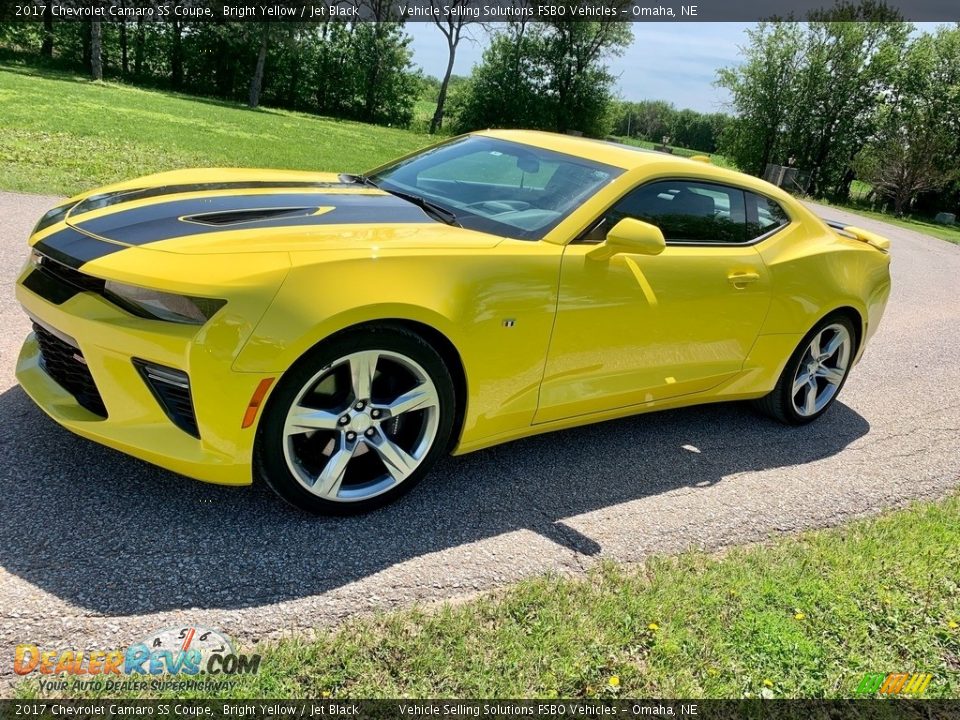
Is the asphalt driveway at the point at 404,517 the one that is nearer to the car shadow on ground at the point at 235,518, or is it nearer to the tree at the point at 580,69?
the car shadow on ground at the point at 235,518

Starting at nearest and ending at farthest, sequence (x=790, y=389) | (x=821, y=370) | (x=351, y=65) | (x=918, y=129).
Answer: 1. (x=790, y=389)
2. (x=821, y=370)
3. (x=918, y=129)
4. (x=351, y=65)

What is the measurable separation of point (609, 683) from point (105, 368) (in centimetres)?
199

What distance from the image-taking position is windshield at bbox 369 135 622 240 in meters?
3.36

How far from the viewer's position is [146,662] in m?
2.09

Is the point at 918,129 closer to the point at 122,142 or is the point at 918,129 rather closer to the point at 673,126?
the point at 122,142

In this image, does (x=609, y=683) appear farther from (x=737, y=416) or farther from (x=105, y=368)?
(x=737, y=416)

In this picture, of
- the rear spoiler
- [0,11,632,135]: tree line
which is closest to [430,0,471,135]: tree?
[0,11,632,135]: tree line

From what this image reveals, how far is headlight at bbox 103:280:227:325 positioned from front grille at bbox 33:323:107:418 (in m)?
0.31

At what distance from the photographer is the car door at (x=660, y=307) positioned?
10.7 feet

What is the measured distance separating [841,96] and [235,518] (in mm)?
48041

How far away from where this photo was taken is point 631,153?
12.7ft

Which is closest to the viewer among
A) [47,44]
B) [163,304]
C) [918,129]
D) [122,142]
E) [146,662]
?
[146,662]

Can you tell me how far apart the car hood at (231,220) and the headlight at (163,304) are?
0.19 m

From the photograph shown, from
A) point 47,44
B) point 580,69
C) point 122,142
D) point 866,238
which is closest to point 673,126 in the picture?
point 580,69
